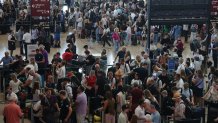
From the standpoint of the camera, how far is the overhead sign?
76.4 ft

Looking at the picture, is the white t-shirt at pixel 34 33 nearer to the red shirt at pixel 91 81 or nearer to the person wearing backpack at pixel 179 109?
A: the red shirt at pixel 91 81

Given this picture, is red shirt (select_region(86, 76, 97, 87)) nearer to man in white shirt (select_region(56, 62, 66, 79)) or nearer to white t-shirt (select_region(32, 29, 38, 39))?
man in white shirt (select_region(56, 62, 66, 79))

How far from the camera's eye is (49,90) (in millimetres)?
14227

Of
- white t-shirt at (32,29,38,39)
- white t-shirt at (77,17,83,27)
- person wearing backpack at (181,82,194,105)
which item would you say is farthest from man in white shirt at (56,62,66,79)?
white t-shirt at (77,17,83,27)

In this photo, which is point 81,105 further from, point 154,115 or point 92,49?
point 92,49

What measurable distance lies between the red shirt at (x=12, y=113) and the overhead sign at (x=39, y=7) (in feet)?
33.8

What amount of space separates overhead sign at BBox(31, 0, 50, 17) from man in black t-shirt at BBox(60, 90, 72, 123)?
992 cm

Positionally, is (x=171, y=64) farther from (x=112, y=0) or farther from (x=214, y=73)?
(x=112, y=0)

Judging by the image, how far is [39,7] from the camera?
2334cm

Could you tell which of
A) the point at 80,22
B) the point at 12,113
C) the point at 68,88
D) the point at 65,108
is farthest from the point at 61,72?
the point at 80,22

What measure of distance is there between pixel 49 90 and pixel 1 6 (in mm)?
20419

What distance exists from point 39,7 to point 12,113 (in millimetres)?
10506

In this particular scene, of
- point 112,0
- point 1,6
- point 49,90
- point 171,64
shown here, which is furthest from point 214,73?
point 112,0

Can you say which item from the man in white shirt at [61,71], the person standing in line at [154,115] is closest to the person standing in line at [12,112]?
the person standing in line at [154,115]
